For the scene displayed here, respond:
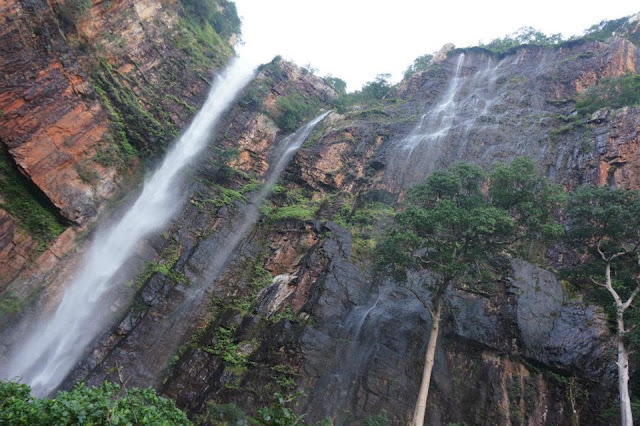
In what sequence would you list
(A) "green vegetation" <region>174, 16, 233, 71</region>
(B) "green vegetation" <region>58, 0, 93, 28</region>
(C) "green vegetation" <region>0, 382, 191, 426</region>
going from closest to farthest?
(C) "green vegetation" <region>0, 382, 191, 426</region>
(B) "green vegetation" <region>58, 0, 93, 28</region>
(A) "green vegetation" <region>174, 16, 233, 71</region>

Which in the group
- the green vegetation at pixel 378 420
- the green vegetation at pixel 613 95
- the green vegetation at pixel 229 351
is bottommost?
the green vegetation at pixel 378 420

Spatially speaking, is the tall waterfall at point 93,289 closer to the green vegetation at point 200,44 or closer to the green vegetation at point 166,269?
the green vegetation at point 166,269

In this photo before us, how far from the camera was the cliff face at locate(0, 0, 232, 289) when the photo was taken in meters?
15.9

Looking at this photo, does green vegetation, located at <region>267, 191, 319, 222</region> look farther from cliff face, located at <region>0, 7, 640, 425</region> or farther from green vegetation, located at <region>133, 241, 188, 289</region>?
green vegetation, located at <region>133, 241, 188, 289</region>

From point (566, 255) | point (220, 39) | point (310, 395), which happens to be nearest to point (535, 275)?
point (566, 255)

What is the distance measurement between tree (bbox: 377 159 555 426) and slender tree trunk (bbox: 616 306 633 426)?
3.25 metres

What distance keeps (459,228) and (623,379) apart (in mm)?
5305

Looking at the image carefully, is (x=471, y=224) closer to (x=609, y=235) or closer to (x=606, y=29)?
(x=609, y=235)

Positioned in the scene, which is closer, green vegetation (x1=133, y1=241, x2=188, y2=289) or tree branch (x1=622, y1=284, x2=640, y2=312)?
tree branch (x1=622, y1=284, x2=640, y2=312)

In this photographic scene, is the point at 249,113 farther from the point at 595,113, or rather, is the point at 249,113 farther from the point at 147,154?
the point at 595,113

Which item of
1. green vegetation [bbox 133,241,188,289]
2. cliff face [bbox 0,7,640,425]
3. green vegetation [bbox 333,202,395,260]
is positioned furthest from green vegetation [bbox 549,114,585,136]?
green vegetation [bbox 133,241,188,289]

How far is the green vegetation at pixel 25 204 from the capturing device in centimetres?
1555

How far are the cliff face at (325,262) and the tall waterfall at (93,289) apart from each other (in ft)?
1.88

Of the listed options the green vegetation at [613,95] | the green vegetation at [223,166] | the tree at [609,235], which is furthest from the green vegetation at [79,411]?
the green vegetation at [613,95]
